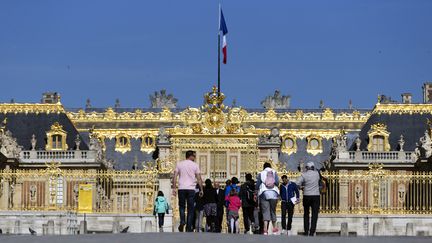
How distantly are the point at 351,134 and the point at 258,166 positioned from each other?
58.8 feet

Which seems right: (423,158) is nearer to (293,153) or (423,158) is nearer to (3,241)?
(293,153)

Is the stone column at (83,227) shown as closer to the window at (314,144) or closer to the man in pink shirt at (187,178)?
the man in pink shirt at (187,178)

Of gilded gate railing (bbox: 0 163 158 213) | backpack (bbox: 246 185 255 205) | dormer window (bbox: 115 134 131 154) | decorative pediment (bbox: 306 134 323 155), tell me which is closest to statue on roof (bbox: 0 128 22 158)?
gilded gate railing (bbox: 0 163 158 213)

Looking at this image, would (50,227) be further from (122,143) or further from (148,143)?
(122,143)

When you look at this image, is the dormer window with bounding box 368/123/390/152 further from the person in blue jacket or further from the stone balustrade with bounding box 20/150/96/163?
the person in blue jacket

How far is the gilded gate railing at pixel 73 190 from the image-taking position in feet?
235

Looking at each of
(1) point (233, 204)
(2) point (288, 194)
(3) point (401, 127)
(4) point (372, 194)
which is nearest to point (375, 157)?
(3) point (401, 127)

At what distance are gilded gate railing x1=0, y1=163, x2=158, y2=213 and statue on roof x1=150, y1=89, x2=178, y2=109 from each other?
2949cm

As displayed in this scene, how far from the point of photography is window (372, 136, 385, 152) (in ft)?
310

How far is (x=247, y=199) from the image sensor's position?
53.2 m

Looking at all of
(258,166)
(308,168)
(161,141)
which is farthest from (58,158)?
(308,168)

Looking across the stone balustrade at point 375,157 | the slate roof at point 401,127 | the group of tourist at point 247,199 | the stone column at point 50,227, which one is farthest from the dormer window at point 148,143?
the group of tourist at point 247,199

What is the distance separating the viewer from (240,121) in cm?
8050

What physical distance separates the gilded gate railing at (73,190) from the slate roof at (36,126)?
5793 millimetres
